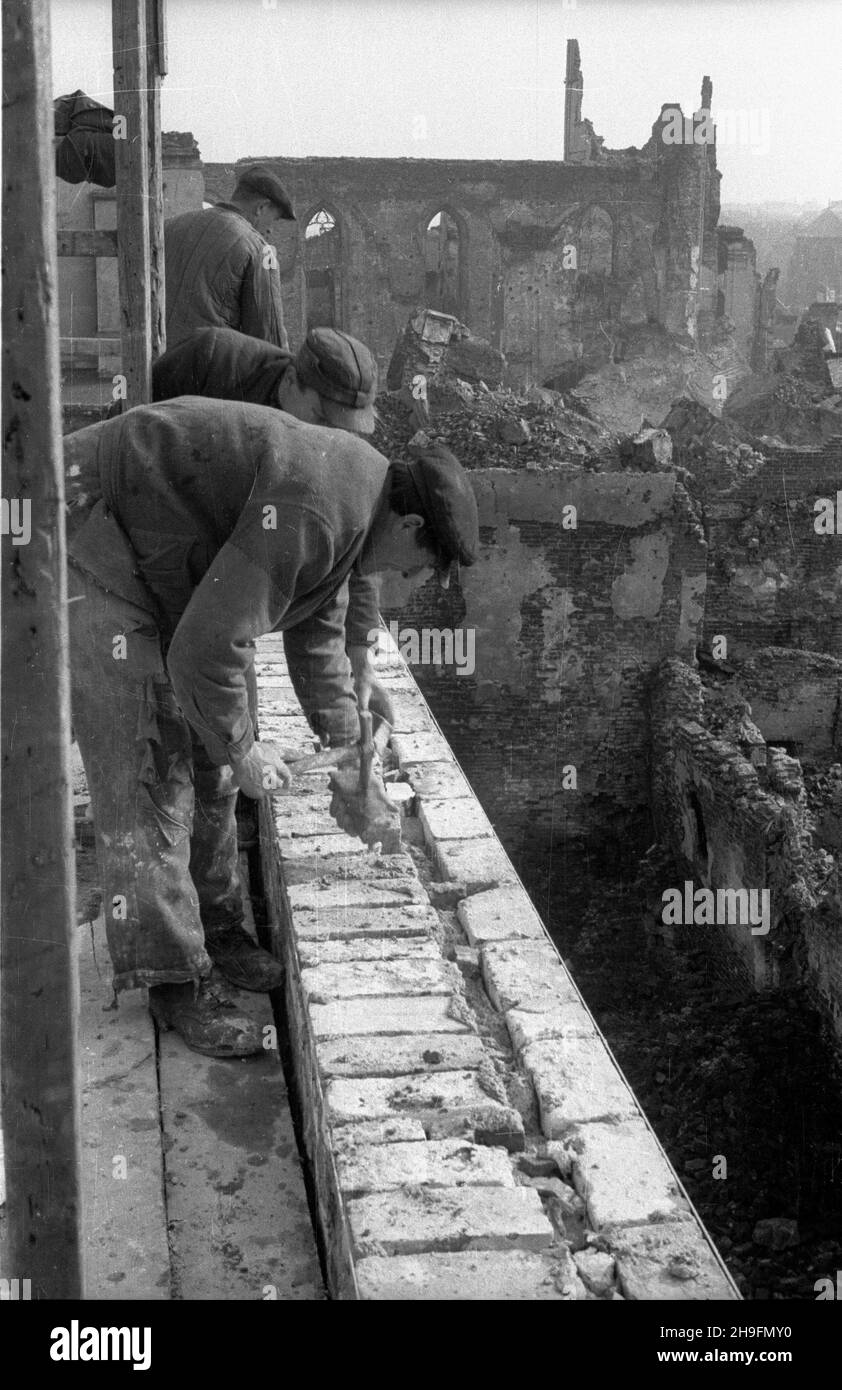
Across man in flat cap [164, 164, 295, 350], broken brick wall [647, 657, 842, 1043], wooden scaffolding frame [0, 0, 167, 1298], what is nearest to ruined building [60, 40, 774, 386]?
broken brick wall [647, 657, 842, 1043]

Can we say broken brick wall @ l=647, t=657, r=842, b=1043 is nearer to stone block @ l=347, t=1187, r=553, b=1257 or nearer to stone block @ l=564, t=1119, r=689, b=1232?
stone block @ l=564, t=1119, r=689, b=1232

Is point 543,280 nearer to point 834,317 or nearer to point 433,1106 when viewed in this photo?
point 834,317

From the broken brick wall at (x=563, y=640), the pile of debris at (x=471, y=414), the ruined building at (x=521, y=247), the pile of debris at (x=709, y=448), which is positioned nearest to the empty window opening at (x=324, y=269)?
the ruined building at (x=521, y=247)

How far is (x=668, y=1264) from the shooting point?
2.83 metres

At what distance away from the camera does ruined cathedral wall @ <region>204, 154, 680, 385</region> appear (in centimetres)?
2994

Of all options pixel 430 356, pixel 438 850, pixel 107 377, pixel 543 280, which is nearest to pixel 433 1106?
pixel 438 850

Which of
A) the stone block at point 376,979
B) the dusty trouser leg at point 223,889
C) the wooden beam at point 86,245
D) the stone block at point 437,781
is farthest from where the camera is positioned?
the wooden beam at point 86,245

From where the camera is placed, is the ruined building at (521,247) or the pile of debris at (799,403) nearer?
the pile of debris at (799,403)

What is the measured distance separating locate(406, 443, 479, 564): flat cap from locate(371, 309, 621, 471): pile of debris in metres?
6.86

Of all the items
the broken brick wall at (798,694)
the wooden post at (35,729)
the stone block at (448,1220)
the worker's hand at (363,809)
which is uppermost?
the wooden post at (35,729)

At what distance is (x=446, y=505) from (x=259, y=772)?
882mm

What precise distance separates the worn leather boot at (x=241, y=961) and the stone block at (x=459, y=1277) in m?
1.69

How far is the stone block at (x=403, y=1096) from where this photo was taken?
330 centimetres

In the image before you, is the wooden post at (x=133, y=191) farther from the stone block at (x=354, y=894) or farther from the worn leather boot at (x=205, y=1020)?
the worn leather boot at (x=205, y=1020)
